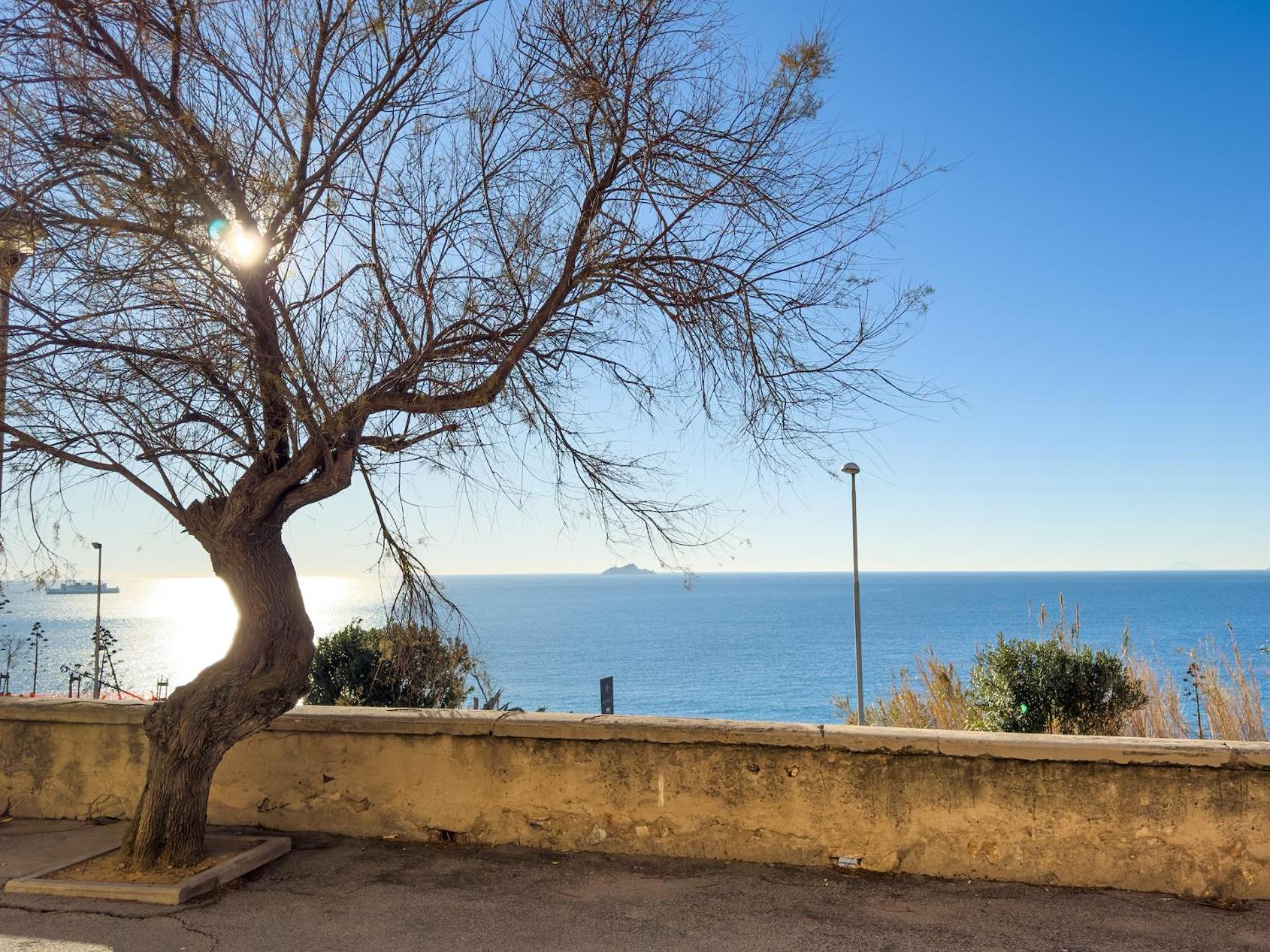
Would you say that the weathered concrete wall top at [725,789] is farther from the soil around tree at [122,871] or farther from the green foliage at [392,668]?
the soil around tree at [122,871]

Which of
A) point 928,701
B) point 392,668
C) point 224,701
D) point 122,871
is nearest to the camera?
point 122,871

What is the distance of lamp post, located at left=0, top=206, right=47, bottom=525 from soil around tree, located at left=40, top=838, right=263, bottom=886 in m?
2.30

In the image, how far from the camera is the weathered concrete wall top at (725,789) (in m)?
4.53

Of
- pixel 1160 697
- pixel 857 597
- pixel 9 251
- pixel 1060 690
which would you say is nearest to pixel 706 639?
pixel 857 597

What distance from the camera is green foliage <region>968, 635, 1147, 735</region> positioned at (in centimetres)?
898

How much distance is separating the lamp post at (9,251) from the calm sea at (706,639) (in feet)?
6.96

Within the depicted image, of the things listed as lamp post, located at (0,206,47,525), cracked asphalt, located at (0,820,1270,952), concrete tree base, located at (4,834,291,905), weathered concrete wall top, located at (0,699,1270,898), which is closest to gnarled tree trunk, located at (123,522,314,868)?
concrete tree base, located at (4,834,291,905)

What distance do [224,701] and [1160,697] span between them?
8.86 metres

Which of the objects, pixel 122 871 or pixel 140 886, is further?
pixel 122 871

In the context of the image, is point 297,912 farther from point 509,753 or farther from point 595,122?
point 595,122

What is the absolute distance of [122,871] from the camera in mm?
4730

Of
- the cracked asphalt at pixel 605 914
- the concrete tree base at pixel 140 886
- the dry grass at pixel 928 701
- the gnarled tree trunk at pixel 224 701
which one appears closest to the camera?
the cracked asphalt at pixel 605 914

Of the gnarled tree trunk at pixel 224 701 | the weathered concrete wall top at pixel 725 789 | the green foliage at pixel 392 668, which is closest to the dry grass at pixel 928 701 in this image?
the green foliage at pixel 392 668

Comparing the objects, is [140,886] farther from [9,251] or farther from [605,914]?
[9,251]
